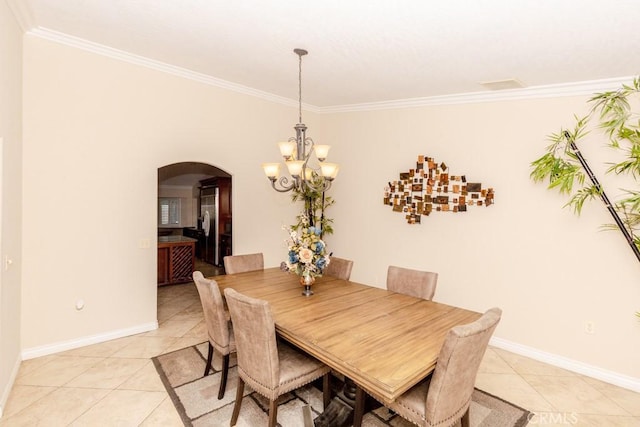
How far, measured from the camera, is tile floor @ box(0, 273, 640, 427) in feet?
7.88

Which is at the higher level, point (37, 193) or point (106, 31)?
point (106, 31)

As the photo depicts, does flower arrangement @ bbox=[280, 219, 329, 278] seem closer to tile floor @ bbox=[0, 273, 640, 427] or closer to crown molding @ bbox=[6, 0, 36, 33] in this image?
tile floor @ bbox=[0, 273, 640, 427]

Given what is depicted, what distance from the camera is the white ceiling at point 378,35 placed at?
238 cm

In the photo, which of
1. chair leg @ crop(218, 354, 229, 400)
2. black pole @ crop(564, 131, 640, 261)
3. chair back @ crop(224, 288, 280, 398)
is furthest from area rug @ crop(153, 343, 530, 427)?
black pole @ crop(564, 131, 640, 261)

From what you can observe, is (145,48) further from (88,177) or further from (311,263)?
(311,263)

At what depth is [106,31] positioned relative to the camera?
3.06m

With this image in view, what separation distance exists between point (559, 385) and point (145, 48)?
205 inches

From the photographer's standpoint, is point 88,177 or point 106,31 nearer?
point 106,31

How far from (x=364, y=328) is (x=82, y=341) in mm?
3149

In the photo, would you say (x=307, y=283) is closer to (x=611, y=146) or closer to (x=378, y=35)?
(x=378, y=35)

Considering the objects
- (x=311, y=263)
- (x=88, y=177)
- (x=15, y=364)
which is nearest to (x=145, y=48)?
(x=88, y=177)

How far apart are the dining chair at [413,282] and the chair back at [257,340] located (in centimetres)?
141

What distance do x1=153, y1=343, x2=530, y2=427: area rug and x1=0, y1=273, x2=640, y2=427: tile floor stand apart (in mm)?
98

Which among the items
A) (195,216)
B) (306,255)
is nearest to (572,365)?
(306,255)
